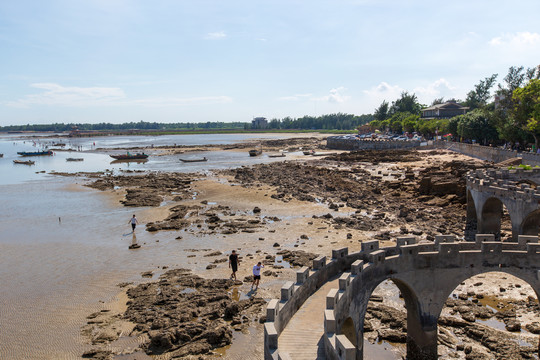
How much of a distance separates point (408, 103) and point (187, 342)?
143 metres

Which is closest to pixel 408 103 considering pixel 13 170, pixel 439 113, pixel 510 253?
pixel 439 113

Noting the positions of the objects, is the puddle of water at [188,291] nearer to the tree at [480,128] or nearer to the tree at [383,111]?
the tree at [480,128]

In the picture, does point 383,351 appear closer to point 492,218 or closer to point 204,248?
point 204,248

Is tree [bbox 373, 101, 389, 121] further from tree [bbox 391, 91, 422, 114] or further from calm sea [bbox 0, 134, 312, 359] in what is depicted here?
calm sea [bbox 0, 134, 312, 359]

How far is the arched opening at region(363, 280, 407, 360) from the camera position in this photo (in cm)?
1559

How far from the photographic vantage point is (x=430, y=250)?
15.7m

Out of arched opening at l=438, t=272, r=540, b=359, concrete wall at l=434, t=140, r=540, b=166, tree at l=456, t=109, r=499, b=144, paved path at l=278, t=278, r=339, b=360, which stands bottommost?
arched opening at l=438, t=272, r=540, b=359

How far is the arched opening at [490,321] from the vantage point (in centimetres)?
1527

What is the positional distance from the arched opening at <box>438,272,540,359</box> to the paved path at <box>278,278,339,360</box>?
6192 mm

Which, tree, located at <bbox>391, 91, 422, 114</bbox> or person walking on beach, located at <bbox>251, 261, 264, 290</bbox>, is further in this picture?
tree, located at <bbox>391, 91, 422, 114</bbox>

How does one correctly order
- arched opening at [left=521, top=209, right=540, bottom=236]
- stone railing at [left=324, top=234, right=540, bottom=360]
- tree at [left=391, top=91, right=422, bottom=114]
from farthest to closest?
tree at [left=391, top=91, right=422, bottom=114] → arched opening at [left=521, top=209, right=540, bottom=236] → stone railing at [left=324, top=234, right=540, bottom=360]

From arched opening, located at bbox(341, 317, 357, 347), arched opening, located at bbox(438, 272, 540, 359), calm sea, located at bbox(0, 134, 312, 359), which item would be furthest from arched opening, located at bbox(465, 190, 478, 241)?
arched opening, located at bbox(341, 317, 357, 347)

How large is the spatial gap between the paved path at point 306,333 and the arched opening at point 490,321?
6.19m

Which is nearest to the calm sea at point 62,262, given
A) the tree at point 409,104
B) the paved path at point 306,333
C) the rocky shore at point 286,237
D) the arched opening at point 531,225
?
the rocky shore at point 286,237
